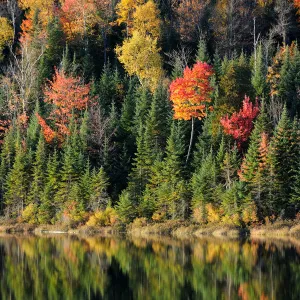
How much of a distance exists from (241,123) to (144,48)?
2442cm

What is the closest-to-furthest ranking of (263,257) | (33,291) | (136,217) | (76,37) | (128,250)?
1. (33,291)
2. (263,257)
3. (128,250)
4. (136,217)
5. (76,37)

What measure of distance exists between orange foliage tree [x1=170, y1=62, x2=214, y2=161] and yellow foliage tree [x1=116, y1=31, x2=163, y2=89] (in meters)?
13.6

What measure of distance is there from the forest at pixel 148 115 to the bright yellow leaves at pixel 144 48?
20 centimetres

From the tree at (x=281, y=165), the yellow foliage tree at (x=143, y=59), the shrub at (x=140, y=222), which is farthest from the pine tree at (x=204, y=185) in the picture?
the yellow foliage tree at (x=143, y=59)

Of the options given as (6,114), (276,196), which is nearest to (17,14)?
(6,114)

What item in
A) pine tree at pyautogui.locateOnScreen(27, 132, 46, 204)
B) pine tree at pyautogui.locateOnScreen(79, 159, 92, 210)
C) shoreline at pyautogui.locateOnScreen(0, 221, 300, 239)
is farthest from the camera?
pine tree at pyautogui.locateOnScreen(27, 132, 46, 204)

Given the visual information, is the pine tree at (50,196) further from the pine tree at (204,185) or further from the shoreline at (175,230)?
the pine tree at (204,185)

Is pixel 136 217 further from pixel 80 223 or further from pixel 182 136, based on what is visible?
pixel 182 136

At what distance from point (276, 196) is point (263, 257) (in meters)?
21.5

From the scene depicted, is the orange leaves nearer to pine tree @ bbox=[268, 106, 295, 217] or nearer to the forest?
the forest

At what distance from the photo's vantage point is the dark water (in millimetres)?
33156

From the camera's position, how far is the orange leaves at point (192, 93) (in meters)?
79.9

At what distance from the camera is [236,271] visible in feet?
127

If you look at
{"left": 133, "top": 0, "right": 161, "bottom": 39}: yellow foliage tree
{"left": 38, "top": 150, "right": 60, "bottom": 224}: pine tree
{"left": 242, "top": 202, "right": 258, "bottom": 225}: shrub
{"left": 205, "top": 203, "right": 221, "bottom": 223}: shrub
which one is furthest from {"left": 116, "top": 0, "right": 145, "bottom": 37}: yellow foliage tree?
{"left": 242, "top": 202, "right": 258, "bottom": 225}: shrub
